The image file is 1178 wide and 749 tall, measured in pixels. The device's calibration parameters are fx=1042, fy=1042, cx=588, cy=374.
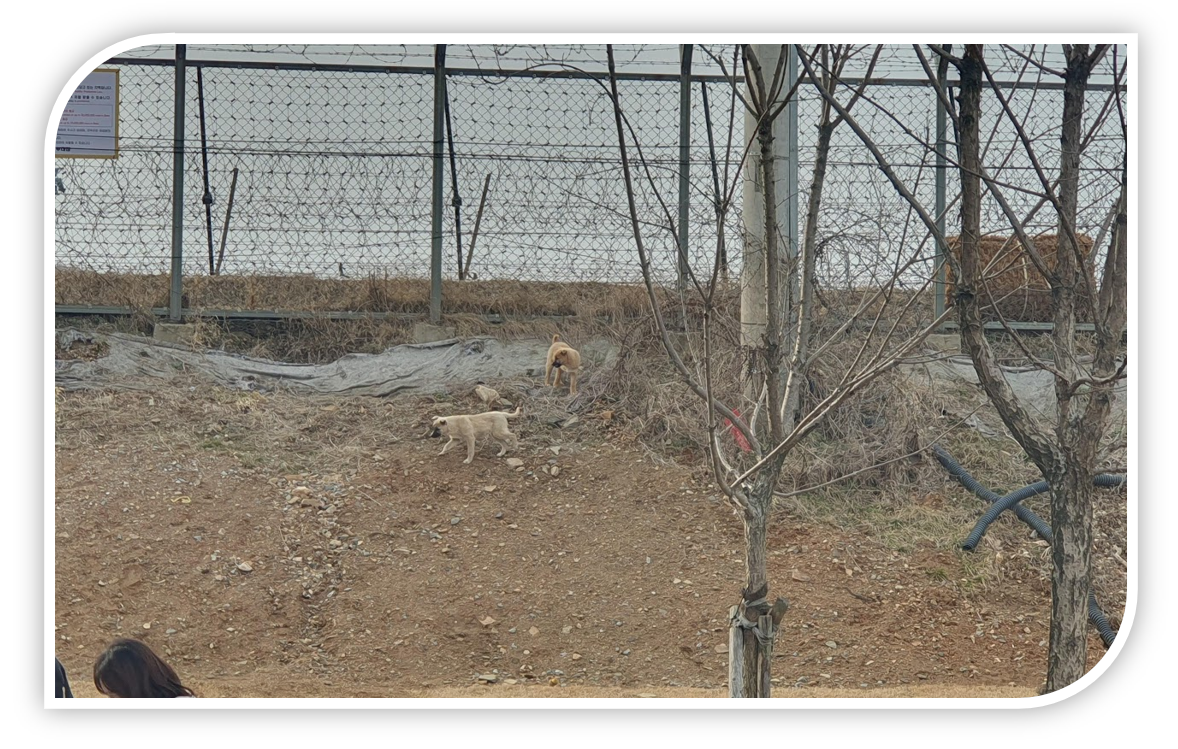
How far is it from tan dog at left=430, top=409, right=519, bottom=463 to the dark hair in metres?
2.09

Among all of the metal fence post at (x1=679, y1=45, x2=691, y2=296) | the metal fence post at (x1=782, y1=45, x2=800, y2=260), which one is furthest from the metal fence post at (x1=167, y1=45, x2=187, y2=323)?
the metal fence post at (x1=782, y1=45, x2=800, y2=260)

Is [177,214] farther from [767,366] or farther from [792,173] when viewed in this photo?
[767,366]

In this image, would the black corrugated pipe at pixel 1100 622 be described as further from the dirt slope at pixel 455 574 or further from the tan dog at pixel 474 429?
the tan dog at pixel 474 429

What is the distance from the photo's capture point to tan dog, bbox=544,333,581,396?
5672mm

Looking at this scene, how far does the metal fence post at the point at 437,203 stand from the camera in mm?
5910

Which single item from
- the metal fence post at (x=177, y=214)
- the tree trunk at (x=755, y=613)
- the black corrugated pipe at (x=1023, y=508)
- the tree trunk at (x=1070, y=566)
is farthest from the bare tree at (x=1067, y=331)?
the metal fence post at (x=177, y=214)

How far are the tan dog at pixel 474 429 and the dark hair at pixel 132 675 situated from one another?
2086mm

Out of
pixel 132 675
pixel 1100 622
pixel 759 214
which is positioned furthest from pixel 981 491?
pixel 132 675

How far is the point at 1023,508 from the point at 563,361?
2.44m

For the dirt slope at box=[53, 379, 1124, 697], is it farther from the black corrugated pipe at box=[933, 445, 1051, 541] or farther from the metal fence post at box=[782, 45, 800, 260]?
the metal fence post at box=[782, 45, 800, 260]

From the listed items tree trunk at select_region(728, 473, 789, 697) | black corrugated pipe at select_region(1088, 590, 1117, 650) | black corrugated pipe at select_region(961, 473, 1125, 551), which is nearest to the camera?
tree trunk at select_region(728, 473, 789, 697)
